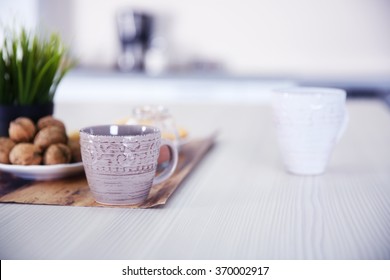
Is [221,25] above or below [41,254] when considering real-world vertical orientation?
above

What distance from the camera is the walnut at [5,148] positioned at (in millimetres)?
720

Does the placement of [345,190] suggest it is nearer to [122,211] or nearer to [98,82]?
[122,211]

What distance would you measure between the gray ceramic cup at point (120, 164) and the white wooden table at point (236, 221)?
25mm

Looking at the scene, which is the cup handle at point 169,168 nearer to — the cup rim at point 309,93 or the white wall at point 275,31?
the cup rim at point 309,93

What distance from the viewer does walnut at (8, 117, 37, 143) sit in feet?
2.39

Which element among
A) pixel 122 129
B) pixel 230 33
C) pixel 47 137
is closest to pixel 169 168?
pixel 122 129

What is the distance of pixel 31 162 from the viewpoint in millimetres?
699

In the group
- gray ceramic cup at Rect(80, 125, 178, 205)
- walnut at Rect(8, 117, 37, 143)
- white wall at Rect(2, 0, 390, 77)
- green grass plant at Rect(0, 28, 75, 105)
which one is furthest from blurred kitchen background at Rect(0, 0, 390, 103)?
gray ceramic cup at Rect(80, 125, 178, 205)

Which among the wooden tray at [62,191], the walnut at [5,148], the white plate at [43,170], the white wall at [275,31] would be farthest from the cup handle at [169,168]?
the white wall at [275,31]

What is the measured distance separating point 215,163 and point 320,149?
0.18 m

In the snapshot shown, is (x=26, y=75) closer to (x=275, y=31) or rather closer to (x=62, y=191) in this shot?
(x=62, y=191)

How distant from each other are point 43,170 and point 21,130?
0.08 metres
